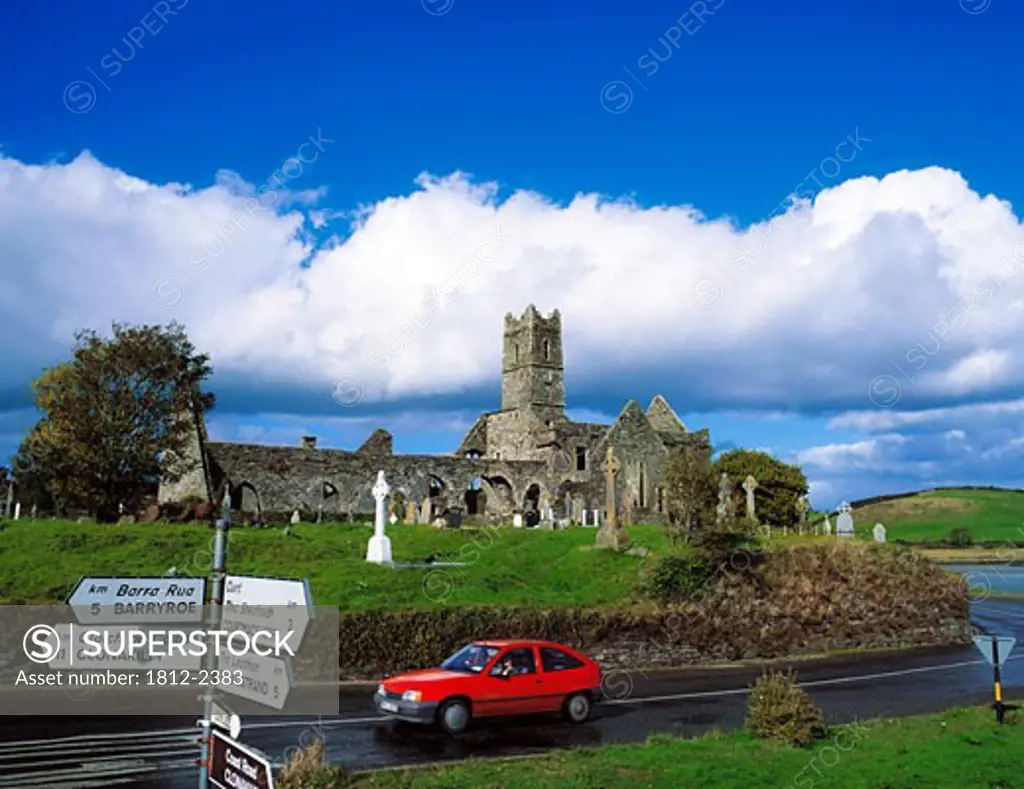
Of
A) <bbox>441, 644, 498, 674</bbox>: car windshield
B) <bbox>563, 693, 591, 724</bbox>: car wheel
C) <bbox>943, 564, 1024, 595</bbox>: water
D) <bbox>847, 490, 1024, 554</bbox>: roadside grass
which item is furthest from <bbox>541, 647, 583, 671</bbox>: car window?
<bbox>847, 490, 1024, 554</bbox>: roadside grass

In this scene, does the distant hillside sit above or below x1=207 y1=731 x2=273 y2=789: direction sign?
above

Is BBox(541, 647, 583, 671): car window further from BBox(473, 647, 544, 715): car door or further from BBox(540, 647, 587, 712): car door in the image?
BBox(473, 647, 544, 715): car door

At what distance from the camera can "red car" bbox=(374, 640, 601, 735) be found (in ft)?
44.2

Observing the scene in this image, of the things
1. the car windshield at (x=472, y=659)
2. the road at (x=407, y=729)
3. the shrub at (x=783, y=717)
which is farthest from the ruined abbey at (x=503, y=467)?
the shrub at (x=783, y=717)

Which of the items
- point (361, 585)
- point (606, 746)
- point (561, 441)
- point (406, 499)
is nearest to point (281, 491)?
point (406, 499)

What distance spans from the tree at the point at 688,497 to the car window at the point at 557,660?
11.2 meters

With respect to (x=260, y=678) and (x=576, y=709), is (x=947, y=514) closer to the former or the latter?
(x=576, y=709)

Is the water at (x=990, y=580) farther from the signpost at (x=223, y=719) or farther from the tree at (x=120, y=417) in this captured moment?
the signpost at (x=223, y=719)

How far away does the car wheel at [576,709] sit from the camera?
48.4ft

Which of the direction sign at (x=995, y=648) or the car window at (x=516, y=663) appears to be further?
the direction sign at (x=995, y=648)

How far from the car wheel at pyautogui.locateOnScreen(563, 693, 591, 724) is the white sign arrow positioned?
32.6 ft

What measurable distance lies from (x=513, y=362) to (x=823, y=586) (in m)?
39.6

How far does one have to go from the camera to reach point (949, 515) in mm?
91812

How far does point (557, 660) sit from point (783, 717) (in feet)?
13.4
